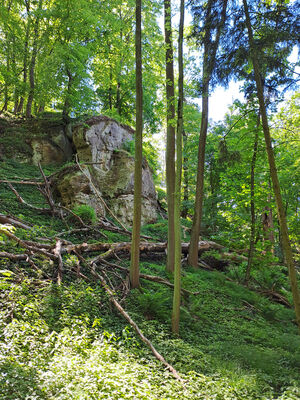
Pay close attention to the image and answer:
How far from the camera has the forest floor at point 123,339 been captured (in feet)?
9.59

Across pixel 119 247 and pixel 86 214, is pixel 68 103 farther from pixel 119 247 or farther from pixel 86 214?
pixel 119 247

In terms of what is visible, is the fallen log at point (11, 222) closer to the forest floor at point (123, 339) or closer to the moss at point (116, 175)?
the forest floor at point (123, 339)

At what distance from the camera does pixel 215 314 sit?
21.1 feet

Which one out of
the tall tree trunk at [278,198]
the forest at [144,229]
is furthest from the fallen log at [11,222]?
the tall tree trunk at [278,198]

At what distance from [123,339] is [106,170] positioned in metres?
9.45

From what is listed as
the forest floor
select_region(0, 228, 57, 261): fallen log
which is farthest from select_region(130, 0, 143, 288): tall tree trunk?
select_region(0, 228, 57, 261): fallen log

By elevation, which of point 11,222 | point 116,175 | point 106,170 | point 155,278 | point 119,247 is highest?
point 106,170

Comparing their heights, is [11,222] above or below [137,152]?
below

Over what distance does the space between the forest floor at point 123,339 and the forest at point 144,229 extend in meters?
0.03

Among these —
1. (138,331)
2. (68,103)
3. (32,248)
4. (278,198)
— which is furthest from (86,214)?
(68,103)

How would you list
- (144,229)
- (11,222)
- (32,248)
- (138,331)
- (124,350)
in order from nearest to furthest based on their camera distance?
(124,350)
(138,331)
(32,248)
(11,222)
(144,229)

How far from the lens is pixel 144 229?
11992mm

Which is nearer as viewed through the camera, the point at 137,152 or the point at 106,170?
the point at 137,152

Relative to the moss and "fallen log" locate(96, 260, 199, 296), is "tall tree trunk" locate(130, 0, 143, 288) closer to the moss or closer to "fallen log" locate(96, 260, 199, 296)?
"fallen log" locate(96, 260, 199, 296)
